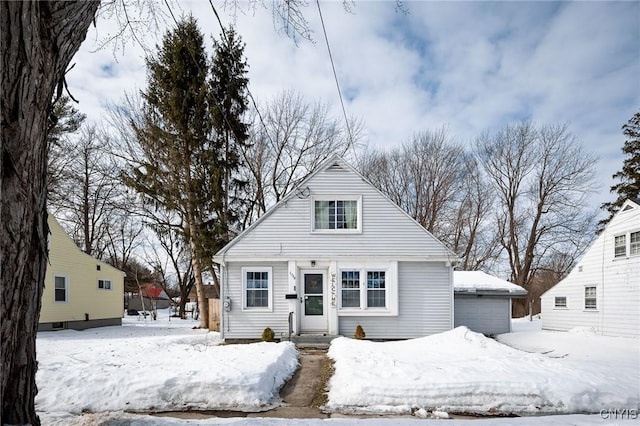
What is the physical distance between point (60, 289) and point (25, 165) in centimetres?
1588

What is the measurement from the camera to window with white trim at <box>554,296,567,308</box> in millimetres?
16995

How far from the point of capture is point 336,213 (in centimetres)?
1313

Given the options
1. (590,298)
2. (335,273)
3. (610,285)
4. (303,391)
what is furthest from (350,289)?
(590,298)

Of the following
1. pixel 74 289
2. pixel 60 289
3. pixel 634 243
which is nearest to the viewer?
pixel 634 243

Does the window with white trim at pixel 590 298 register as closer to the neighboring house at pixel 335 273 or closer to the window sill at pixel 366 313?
the neighboring house at pixel 335 273

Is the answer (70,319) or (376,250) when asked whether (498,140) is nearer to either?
(376,250)

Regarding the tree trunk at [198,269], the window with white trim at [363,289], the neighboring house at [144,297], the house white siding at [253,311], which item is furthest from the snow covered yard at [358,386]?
the neighboring house at [144,297]

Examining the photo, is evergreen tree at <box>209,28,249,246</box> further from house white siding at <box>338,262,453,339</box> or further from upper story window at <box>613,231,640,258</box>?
upper story window at <box>613,231,640,258</box>

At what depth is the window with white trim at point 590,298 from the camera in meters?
15.4

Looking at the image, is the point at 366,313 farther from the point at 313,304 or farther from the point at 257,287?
the point at 257,287

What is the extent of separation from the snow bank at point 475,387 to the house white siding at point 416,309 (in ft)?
14.9

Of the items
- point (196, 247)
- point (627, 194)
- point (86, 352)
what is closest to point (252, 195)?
point (196, 247)

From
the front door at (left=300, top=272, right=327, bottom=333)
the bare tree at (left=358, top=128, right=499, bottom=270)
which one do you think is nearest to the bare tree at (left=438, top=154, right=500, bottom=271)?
the bare tree at (left=358, top=128, right=499, bottom=270)

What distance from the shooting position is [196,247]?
1730cm
